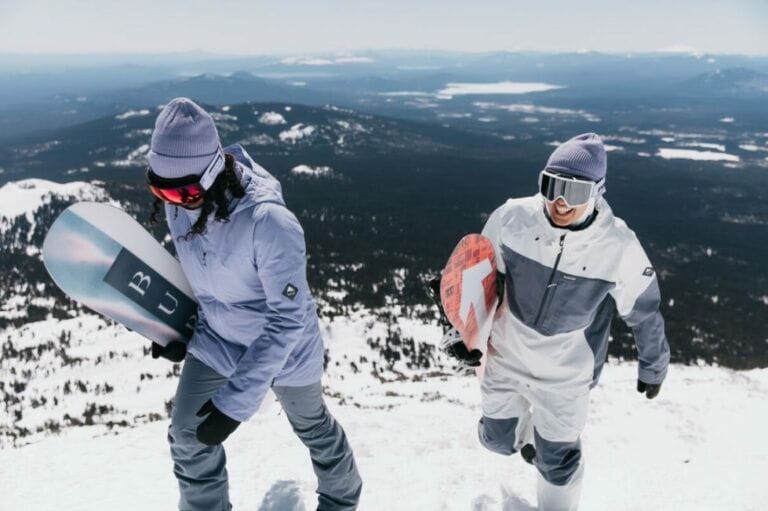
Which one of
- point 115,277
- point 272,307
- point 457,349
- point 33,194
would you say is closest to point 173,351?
point 115,277

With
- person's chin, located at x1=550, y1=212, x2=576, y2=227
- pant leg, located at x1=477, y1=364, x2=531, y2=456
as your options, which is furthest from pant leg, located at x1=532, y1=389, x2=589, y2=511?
person's chin, located at x1=550, y1=212, x2=576, y2=227

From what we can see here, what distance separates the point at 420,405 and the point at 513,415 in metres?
2.77

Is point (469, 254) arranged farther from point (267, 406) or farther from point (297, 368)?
point (267, 406)

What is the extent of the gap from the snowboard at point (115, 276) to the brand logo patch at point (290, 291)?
43.7 inches

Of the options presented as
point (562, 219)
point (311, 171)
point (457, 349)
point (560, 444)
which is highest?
point (562, 219)

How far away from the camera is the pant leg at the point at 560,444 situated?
3.96 m

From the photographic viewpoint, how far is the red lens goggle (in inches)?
115

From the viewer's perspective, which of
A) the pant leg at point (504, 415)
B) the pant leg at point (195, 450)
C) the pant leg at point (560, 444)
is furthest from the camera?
the pant leg at point (504, 415)

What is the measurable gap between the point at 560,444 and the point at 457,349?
1017mm

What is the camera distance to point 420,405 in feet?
22.5

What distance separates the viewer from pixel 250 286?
312 cm

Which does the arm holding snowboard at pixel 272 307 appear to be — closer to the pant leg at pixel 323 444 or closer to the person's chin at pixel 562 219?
the pant leg at pixel 323 444

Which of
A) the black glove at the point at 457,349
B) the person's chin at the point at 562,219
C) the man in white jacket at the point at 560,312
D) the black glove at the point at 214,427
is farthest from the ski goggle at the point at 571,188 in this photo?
the black glove at the point at 214,427

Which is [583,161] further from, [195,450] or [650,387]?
[195,450]
